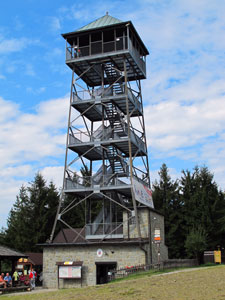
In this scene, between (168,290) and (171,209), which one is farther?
(171,209)

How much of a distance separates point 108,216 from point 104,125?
737 cm

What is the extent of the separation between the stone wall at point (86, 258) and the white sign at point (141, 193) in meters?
3.96

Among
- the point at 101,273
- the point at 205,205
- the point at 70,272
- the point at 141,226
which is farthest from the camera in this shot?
the point at 205,205

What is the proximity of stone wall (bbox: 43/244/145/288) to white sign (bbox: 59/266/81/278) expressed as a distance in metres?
0.47

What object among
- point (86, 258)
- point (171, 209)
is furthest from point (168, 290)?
point (171, 209)

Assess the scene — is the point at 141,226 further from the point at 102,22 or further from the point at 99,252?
the point at 102,22

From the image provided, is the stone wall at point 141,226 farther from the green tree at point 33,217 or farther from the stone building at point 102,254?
the green tree at point 33,217

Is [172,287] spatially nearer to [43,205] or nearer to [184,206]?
[184,206]

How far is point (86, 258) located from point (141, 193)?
6.46 metres

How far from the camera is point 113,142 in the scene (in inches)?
1250

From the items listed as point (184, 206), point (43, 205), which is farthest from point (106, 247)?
point (43, 205)

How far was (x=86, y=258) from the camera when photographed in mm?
29891

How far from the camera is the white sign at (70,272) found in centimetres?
2920

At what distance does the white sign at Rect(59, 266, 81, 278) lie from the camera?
29203 mm
